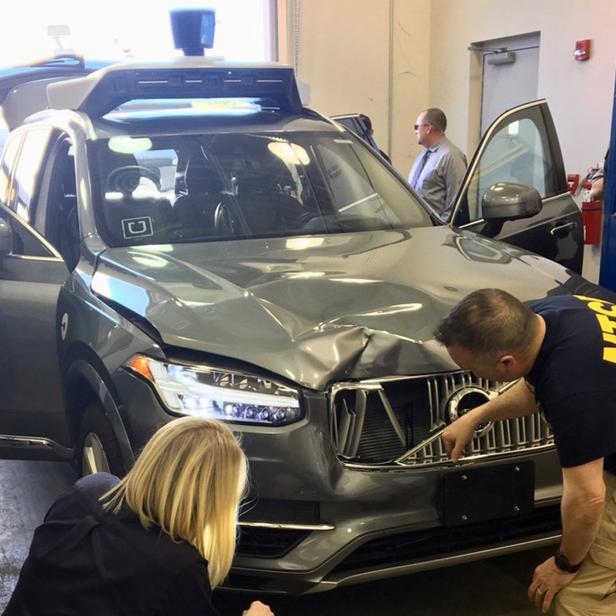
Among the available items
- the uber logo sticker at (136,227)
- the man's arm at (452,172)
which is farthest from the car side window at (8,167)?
the man's arm at (452,172)

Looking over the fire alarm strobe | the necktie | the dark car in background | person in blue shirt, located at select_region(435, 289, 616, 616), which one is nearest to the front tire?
the dark car in background

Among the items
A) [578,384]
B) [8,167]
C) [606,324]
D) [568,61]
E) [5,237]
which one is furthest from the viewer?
[568,61]

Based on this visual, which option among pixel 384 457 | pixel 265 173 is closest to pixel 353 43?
pixel 265 173

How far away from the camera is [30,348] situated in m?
3.24

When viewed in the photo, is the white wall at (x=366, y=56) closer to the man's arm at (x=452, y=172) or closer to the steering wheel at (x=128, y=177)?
the man's arm at (x=452, y=172)

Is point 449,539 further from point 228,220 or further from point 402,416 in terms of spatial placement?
point 228,220

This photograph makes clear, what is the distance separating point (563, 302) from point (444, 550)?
0.90m

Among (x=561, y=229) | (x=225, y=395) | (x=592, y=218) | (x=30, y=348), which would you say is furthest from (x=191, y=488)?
(x=592, y=218)

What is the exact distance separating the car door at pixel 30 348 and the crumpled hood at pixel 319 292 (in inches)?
13.7

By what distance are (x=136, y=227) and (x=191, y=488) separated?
1.87 m

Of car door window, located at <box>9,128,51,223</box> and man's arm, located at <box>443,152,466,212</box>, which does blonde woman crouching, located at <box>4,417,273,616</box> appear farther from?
man's arm, located at <box>443,152,466,212</box>

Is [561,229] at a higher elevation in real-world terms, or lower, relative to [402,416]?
higher

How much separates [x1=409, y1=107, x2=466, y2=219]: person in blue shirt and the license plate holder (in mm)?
3736

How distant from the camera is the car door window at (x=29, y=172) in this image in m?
3.80
